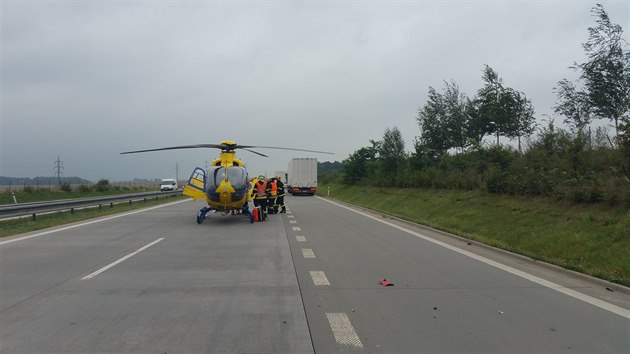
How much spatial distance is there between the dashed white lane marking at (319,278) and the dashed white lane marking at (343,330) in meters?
1.73

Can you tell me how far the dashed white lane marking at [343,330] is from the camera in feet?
15.8

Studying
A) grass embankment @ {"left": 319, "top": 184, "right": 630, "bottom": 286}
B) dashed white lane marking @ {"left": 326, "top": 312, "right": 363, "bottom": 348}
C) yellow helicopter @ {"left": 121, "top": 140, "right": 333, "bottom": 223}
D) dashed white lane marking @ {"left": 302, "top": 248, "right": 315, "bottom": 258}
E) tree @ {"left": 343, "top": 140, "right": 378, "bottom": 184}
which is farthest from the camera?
tree @ {"left": 343, "top": 140, "right": 378, "bottom": 184}

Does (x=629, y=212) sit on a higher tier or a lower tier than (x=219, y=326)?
higher

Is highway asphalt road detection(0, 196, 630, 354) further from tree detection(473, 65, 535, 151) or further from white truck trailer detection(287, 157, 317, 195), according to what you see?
white truck trailer detection(287, 157, 317, 195)

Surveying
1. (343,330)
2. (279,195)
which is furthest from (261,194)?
(343,330)

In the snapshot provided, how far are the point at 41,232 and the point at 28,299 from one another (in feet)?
32.8

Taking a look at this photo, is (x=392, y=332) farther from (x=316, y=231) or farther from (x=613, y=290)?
(x=316, y=231)

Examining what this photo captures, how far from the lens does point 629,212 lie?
10852 millimetres

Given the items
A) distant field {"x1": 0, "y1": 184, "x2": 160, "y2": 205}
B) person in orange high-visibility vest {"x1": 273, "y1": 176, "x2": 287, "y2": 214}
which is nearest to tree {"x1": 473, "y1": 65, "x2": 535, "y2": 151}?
person in orange high-visibility vest {"x1": 273, "y1": 176, "x2": 287, "y2": 214}

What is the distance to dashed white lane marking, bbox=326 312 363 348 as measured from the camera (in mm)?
4820

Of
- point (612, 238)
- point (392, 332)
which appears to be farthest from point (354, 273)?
point (612, 238)

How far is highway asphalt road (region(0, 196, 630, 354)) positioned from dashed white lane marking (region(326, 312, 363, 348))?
0.07ft

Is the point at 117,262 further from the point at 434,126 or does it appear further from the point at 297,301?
the point at 434,126

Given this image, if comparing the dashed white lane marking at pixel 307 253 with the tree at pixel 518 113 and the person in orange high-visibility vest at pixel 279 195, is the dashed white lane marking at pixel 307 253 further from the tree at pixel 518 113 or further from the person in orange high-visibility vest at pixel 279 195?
the tree at pixel 518 113
